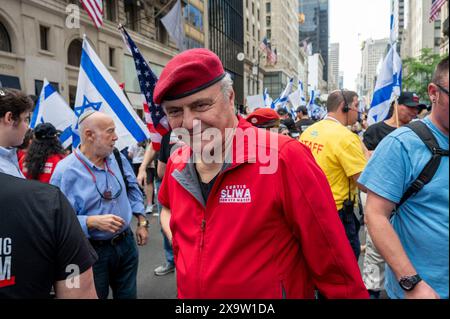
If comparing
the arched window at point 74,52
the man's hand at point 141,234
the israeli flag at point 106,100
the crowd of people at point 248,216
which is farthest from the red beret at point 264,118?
the arched window at point 74,52

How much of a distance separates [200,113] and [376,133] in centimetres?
383

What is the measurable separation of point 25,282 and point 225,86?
3.83ft

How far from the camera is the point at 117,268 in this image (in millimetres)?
3166

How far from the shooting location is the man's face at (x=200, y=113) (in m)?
1.56

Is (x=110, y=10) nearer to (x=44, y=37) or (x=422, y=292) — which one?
(x=44, y=37)

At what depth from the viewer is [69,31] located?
19.0 metres

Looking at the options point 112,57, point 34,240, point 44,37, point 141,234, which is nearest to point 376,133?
point 141,234

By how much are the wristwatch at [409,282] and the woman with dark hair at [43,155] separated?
3871 millimetres

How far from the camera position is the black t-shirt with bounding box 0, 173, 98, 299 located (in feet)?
4.99

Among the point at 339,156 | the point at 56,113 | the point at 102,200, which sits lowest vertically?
the point at 102,200

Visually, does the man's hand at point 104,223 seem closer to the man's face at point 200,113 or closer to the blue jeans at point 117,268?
the blue jeans at point 117,268

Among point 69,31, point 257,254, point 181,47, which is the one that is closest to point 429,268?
point 257,254

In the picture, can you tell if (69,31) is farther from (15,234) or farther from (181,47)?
(15,234)
